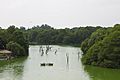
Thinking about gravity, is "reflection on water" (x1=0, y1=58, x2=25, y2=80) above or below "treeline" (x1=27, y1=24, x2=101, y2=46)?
below

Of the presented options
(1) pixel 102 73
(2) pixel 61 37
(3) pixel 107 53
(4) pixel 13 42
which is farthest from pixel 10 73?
(2) pixel 61 37

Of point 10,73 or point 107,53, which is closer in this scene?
point 10,73

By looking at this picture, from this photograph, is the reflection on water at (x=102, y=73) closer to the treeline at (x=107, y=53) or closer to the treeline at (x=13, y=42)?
the treeline at (x=107, y=53)

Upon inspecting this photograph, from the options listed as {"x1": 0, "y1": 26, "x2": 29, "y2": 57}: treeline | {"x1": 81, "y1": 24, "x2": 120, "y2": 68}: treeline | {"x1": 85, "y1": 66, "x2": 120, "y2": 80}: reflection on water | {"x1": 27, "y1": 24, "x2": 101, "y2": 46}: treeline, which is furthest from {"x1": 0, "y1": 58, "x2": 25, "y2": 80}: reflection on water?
{"x1": 27, "y1": 24, "x2": 101, "y2": 46}: treeline

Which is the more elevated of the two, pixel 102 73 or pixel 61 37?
pixel 61 37

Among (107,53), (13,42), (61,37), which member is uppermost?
(61,37)

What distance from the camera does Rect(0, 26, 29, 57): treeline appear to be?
75.8m

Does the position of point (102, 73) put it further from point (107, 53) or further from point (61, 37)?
point (61, 37)

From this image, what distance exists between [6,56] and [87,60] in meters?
19.5

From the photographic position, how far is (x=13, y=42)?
78.4 metres

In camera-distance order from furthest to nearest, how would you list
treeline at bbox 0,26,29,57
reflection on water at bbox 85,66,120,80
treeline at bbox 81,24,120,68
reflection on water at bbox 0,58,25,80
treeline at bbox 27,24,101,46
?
treeline at bbox 27,24,101,46 < treeline at bbox 0,26,29,57 < treeline at bbox 81,24,120,68 < reflection on water at bbox 85,66,120,80 < reflection on water at bbox 0,58,25,80

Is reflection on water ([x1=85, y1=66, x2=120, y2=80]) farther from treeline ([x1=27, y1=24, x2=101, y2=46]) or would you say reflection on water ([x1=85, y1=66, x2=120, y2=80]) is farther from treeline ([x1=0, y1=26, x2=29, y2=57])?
treeline ([x1=27, y1=24, x2=101, y2=46])

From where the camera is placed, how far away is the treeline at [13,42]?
75.8 metres

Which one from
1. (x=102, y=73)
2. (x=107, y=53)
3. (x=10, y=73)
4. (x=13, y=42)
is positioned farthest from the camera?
(x=13, y=42)
